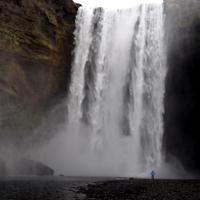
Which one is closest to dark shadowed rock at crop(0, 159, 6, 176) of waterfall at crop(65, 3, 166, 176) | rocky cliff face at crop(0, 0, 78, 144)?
rocky cliff face at crop(0, 0, 78, 144)

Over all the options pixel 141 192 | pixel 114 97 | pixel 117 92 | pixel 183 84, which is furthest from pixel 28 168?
pixel 183 84

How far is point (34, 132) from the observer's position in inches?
1743

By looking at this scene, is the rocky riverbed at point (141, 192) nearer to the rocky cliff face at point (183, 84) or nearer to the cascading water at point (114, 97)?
the cascading water at point (114, 97)

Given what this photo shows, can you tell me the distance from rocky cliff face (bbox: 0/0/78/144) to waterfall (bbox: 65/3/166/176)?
3.02 metres

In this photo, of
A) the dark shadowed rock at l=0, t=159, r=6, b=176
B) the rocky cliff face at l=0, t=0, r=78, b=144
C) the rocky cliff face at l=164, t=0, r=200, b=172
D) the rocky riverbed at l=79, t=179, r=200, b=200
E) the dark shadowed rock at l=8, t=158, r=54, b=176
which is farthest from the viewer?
the rocky cliff face at l=0, t=0, r=78, b=144

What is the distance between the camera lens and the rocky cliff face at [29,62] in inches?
1655

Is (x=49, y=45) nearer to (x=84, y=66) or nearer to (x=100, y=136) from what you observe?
(x=84, y=66)

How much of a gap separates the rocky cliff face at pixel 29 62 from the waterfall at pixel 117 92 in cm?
302

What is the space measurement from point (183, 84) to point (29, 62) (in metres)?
18.1

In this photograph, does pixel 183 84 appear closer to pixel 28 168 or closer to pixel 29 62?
pixel 29 62

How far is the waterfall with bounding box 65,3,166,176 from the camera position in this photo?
42.2 meters

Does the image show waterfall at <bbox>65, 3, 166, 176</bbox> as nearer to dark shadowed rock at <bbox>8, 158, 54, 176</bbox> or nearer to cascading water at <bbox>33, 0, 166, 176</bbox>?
cascading water at <bbox>33, 0, 166, 176</bbox>

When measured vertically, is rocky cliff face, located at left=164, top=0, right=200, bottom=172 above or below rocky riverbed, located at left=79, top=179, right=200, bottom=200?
above

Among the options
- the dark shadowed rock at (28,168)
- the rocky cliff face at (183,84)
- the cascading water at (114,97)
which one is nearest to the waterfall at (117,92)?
the cascading water at (114,97)
